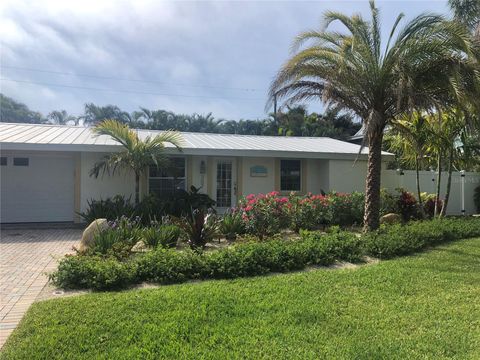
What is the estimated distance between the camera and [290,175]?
1520cm

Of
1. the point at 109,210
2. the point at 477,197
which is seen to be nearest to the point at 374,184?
the point at 109,210

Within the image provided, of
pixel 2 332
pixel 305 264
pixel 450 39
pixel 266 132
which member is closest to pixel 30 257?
pixel 2 332

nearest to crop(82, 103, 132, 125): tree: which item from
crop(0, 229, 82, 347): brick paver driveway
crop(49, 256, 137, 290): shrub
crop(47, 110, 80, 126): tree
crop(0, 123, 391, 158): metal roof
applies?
crop(47, 110, 80, 126): tree

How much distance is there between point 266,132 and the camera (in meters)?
41.7

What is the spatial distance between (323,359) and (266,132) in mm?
38809

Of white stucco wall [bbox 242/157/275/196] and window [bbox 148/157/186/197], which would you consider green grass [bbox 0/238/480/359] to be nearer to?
window [bbox 148/157/186/197]

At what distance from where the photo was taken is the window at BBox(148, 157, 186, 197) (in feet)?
44.1

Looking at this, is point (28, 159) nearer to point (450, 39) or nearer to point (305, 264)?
point (305, 264)

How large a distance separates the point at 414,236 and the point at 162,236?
5731mm

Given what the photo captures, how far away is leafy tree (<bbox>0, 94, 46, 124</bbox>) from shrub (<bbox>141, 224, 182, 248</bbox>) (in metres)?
41.4

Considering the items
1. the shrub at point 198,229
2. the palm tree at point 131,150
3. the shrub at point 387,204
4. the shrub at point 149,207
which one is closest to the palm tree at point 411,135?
the shrub at point 387,204

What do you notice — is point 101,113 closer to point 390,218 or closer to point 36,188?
point 36,188

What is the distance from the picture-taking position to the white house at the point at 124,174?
40.7 feet

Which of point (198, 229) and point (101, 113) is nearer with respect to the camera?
point (198, 229)
